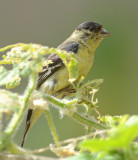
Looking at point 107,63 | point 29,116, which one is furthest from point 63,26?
point 29,116

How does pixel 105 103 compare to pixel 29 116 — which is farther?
pixel 105 103

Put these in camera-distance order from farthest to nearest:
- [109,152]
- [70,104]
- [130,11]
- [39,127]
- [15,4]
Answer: [15,4]
[130,11]
[39,127]
[70,104]
[109,152]

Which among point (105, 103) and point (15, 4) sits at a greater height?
point (15, 4)

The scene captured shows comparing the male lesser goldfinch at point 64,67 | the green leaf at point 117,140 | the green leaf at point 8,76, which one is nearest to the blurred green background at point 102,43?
the male lesser goldfinch at point 64,67

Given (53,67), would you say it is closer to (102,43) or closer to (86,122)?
(86,122)

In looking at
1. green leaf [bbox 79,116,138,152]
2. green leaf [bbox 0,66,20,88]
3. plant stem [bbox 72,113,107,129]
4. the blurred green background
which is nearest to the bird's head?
the blurred green background

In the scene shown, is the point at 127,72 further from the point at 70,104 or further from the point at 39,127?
the point at 70,104
